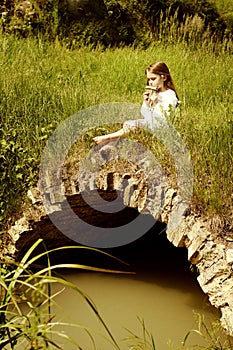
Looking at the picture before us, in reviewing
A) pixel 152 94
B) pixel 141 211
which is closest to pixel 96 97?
pixel 152 94

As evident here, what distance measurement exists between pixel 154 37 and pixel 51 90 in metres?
3.52

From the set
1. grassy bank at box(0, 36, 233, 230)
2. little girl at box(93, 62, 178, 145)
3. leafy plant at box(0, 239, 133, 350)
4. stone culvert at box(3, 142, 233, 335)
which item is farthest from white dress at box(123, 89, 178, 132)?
leafy plant at box(0, 239, 133, 350)

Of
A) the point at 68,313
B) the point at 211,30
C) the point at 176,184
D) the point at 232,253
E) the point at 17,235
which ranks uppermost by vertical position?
the point at 211,30

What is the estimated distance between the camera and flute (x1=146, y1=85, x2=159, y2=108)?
6.18 metres

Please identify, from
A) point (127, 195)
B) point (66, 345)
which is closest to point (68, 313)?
point (66, 345)

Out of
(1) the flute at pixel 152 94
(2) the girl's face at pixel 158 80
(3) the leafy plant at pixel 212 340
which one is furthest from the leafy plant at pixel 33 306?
(2) the girl's face at pixel 158 80

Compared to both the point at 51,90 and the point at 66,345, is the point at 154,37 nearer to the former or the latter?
the point at 51,90

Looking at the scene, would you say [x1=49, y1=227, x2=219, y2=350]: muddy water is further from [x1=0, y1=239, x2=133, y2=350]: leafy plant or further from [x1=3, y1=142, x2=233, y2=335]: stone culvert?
[x1=0, y1=239, x2=133, y2=350]: leafy plant

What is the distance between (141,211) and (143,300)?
1176mm

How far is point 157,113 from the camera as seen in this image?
599 cm

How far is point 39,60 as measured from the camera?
7758 mm

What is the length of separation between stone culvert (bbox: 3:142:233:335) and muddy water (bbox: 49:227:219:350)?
535 millimetres

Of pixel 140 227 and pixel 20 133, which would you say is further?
pixel 140 227

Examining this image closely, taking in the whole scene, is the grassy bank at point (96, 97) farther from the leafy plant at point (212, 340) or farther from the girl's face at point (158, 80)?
the leafy plant at point (212, 340)
